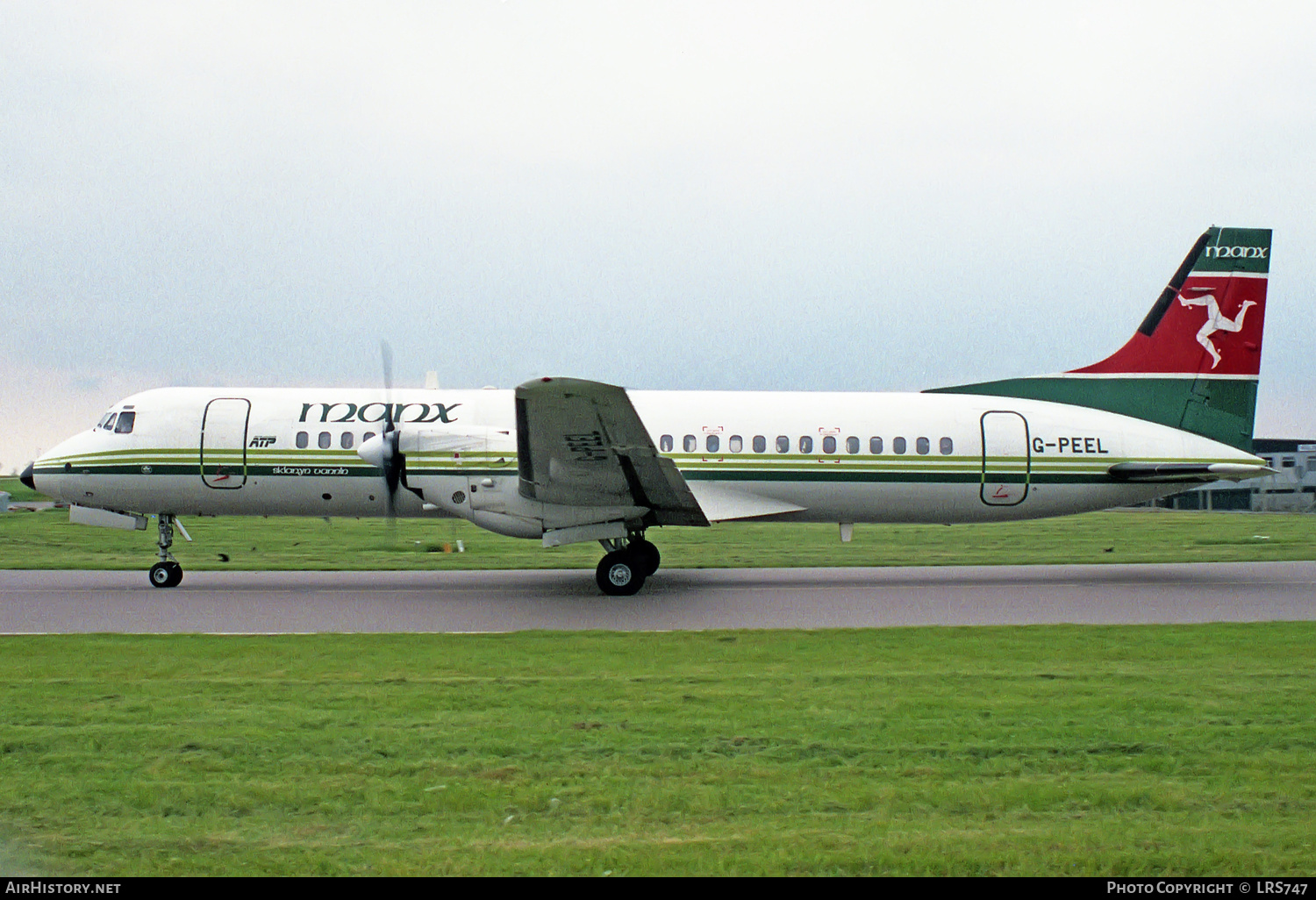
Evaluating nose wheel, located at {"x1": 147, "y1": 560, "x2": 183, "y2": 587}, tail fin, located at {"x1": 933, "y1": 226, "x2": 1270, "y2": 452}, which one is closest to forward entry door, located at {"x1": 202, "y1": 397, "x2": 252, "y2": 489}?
nose wheel, located at {"x1": 147, "y1": 560, "x2": 183, "y2": 587}

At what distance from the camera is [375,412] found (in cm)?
1731

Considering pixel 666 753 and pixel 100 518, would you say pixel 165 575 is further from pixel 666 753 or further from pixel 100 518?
pixel 666 753

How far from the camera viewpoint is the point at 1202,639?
11.4 m

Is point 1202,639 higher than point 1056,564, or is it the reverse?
point 1202,639

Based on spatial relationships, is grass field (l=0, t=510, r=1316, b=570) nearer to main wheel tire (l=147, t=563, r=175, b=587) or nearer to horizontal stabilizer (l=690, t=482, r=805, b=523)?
main wheel tire (l=147, t=563, r=175, b=587)

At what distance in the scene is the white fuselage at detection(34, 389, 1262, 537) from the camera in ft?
55.9

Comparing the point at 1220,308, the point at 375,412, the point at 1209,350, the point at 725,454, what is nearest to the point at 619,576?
the point at 725,454

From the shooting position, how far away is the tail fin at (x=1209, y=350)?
18328 millimetres

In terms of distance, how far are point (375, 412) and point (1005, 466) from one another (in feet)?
35.7

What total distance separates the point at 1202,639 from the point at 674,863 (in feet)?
29.8

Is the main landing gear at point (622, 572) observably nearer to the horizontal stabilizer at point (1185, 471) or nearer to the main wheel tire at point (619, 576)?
the main wheel tire at point (619, 576)

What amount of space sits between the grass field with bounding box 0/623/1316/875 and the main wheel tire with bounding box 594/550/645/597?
4.99 m

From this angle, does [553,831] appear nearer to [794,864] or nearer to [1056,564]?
[794,864]

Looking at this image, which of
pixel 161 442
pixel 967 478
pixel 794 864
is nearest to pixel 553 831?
pixel 794 864
